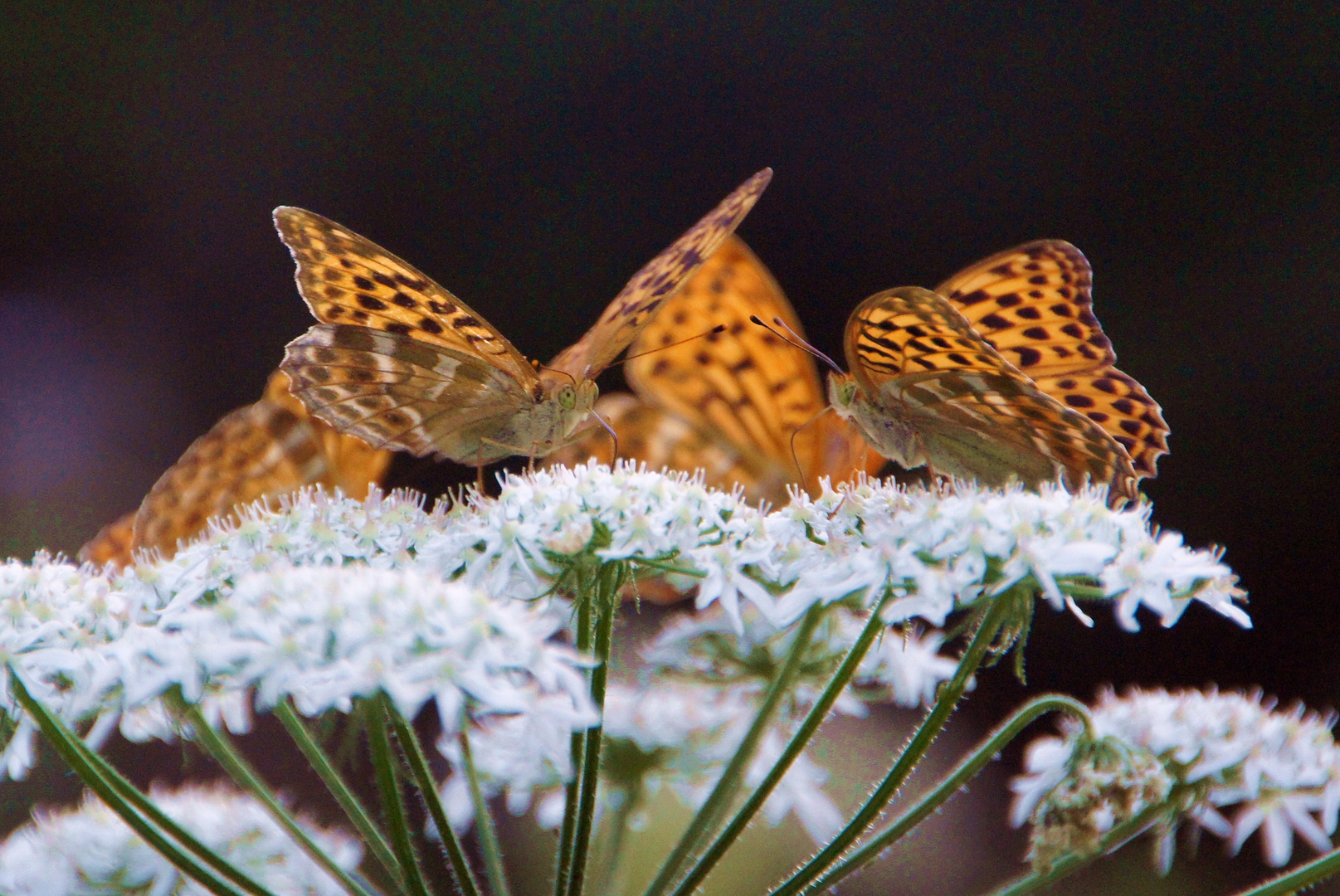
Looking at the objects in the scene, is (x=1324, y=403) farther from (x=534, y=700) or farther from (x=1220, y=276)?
(x=534, y=700)

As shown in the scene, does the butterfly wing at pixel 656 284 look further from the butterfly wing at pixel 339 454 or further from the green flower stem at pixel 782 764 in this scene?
the green flower stem at pixel 782 764

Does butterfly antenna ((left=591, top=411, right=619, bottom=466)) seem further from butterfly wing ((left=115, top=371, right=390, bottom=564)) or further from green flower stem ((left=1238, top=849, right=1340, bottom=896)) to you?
green flower stem ((left=1238, top=849, right=1340, bottom=896))

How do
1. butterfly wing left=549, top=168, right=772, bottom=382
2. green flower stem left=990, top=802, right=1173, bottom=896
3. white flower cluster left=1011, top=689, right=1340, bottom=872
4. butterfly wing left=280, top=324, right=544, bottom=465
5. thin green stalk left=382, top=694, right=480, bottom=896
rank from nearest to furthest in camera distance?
thin green stalk left=382, top=694, right=480, bottom=896
green flower stem left=990, top=802, right=1173, bottom=896
white flower cluster left=1011, top=689, right=1340, bottom=872
butterfly wing left=549, top=168, right=772, bottom=382
butterfly wing left=280, top=324, right=544, bottom=465

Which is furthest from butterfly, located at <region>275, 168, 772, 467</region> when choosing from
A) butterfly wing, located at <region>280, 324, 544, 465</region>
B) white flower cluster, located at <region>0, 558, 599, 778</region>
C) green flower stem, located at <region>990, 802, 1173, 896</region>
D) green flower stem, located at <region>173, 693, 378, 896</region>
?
green flower stem, located at <region>990, 802, 1173, 896</region>

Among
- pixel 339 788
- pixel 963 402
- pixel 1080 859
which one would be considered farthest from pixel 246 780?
pixel 963 402

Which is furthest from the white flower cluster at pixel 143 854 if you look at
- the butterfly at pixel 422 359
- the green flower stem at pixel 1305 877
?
the green flower stem at pixel 1305 877

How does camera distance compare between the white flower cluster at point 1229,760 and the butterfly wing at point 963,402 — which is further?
the butterfly wing at point 963,402

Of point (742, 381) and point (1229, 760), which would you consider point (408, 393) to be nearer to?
point (742, 381)
